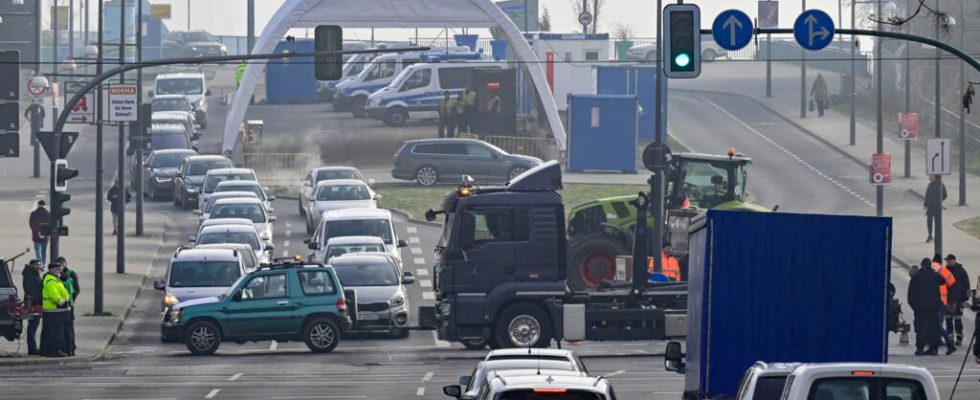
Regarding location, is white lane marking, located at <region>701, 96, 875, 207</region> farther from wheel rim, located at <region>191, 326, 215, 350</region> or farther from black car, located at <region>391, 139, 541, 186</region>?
wheel rim, located at <region>191, 326, 215, 350</region>

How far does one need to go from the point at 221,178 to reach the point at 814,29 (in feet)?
86.0

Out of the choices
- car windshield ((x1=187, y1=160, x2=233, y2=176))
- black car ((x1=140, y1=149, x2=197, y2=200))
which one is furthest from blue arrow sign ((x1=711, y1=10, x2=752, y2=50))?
black car ((x1=140, y1=149, x2=197, y2=200))

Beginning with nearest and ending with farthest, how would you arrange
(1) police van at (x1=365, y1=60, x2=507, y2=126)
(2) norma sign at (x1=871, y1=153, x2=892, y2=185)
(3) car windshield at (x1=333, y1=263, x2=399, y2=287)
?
(3) car windshield at (x1=333, y1=263, x2=399, y2=287) < (2) norma sign at (x1=871, y1=153, x2=892, y2=185) < (1) police van at (x1=365, y1=60, x2=507, y2=126)

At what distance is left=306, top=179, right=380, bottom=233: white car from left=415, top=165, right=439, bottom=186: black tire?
711 cm

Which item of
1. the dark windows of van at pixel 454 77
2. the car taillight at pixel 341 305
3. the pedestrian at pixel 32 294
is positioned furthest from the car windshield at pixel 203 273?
the dark windows of van at pixel 454 77

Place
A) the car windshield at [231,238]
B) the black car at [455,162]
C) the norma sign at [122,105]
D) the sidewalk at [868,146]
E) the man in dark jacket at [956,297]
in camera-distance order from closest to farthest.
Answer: the man in dark jacket at [956,297] → the car windshield at [231,238] → the norma sign at [122,105] → the sidewalk at [868,146] → the black car at [455,162]

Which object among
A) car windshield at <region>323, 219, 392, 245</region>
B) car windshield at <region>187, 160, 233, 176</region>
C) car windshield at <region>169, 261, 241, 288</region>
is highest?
car windshield at <region>187, 160, 233, 176</region>

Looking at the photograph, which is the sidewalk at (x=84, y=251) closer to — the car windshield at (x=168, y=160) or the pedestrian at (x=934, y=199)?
the car windshield at (x=168, y=160)

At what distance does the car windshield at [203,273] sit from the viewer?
3319 centimetres

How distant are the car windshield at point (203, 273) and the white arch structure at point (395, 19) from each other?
25177 millimetres

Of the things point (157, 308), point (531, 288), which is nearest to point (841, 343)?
point (531, 288)

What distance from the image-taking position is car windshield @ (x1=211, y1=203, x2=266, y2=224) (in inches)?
1698

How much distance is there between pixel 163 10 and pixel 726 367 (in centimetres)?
12698

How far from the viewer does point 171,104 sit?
70.0m
